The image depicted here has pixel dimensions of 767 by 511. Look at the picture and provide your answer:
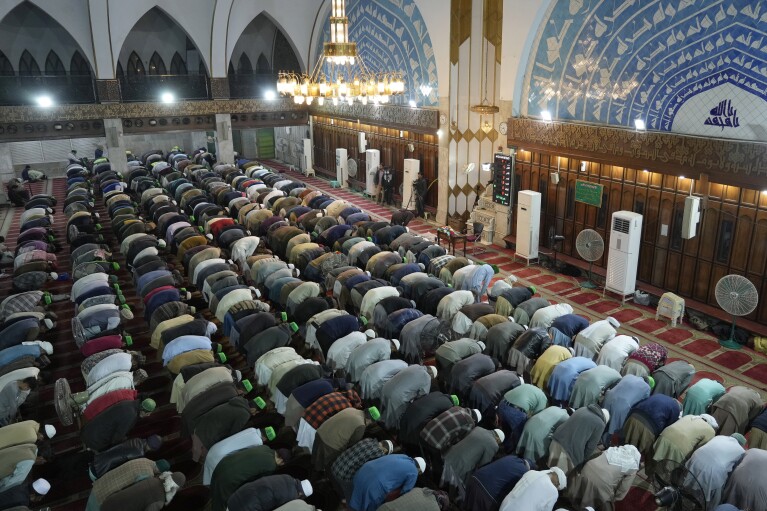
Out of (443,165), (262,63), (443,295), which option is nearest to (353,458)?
(443,295)

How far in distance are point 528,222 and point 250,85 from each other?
556 inches

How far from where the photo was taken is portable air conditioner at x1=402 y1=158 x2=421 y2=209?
640 inches

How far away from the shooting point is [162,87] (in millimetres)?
20453

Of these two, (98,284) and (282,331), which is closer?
(282,331)

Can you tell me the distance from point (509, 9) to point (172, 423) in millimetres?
10605

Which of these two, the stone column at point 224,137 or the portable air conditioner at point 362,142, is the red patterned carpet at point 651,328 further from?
the stone column at point 224,137

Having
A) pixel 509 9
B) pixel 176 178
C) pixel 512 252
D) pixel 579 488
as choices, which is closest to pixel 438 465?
pixel 579 488

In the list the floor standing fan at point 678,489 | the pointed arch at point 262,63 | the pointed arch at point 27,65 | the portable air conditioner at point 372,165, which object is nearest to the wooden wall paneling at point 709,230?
the floor standing fan at point 678,489

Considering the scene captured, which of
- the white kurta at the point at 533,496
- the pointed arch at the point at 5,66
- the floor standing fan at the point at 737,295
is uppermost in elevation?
the pointed arch at the point at 5,66

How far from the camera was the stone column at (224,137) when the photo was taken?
2148 centimetres

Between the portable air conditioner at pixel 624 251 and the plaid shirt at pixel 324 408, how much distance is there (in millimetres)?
6391

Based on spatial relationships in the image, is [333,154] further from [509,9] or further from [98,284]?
[98,284]

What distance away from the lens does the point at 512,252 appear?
1321cm

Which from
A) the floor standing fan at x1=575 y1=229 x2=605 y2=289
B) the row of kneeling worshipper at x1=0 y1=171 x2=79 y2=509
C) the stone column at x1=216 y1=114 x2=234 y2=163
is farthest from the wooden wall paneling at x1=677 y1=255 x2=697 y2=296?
the stone column at x1=216 y1=114 x2=234 y2=163
